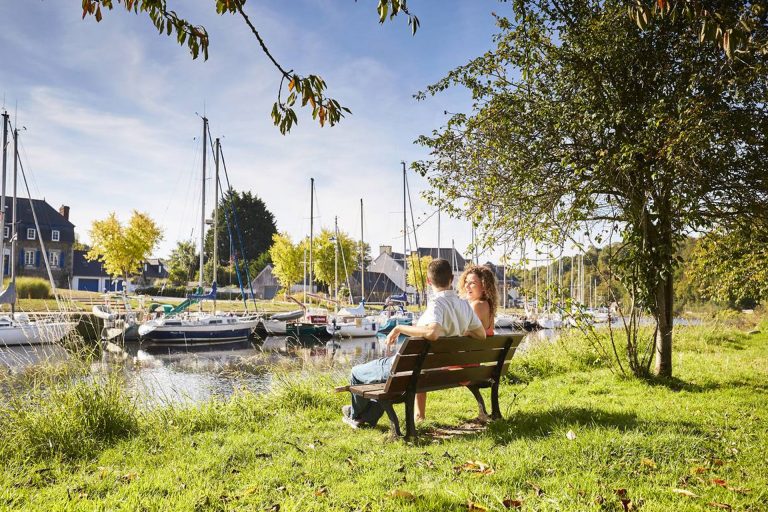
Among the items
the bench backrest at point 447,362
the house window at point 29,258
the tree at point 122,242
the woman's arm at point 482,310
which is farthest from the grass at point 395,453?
the house window at point 29,258

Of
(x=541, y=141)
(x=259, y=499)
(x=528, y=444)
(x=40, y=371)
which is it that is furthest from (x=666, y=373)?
(x=40, y=371)

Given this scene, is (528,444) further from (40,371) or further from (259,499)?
(40,371)

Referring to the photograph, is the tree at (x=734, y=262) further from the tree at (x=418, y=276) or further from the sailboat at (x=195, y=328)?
the tree at (x=418, y=276)

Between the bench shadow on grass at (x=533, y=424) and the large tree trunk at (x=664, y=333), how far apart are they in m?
2.87

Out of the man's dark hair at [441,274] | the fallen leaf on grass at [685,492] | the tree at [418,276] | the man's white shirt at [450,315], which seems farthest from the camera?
the tree at [418,276]

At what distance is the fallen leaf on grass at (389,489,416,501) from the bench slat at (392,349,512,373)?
149 centimetres

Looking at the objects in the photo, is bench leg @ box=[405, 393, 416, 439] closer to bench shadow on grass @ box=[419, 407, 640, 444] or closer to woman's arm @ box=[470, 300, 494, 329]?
bench shadow on grass @ box=[419, 407, 640, 444]

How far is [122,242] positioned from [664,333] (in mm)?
47660

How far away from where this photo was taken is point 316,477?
4.15 m

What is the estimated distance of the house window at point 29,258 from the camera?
55125 mm

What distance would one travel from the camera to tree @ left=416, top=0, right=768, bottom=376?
6598 millimetres

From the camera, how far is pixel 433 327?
17.1 ft

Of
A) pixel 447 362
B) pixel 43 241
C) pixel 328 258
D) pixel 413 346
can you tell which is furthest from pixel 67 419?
pixel 43 241

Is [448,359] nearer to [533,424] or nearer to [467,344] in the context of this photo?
[467,344]
